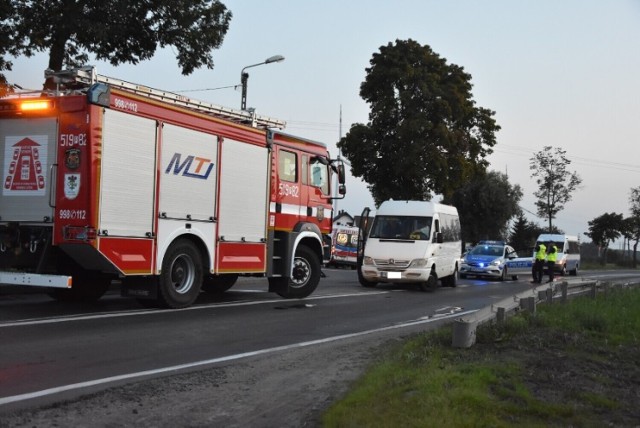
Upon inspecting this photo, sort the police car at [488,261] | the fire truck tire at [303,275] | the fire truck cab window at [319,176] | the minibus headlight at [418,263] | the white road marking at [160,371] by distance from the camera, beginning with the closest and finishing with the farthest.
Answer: the white road marking at [160,371], the fire truck tire at [303,275], the fire truck cab window at [319,176], the minibus headlight at [418,263], the police car at [488,261]

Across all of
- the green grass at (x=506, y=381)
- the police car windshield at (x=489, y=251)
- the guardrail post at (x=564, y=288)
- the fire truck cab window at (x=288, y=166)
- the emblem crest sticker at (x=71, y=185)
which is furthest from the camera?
the police car windshield at (x=489, y=251)

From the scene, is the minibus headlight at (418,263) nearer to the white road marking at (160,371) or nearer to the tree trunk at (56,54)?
the white road marking at (160,371)

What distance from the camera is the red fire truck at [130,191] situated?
10062 millimetres

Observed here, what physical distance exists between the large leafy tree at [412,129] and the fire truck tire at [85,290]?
24.7m

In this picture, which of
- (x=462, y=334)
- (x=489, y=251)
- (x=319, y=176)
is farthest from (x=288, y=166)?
(x=489, y=251)

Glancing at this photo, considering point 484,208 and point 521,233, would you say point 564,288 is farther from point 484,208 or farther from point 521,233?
point 521,233

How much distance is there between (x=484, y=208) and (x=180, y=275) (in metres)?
52.2

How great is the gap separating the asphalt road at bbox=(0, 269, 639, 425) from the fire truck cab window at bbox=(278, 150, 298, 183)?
2.67 metres

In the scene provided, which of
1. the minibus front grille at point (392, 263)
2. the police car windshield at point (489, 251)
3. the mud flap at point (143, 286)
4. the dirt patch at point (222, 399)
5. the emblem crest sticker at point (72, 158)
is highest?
the emblem crest sticker at point (72, 158)

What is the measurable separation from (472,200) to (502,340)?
55139 millimetres

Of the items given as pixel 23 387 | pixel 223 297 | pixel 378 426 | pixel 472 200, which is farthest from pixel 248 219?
pixel 472 200

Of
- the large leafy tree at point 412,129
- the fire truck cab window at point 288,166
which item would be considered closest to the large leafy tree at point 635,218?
the large leafy tree at point 412,129

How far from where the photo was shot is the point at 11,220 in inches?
416

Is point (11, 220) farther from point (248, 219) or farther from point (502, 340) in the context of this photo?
point (502, 340)
